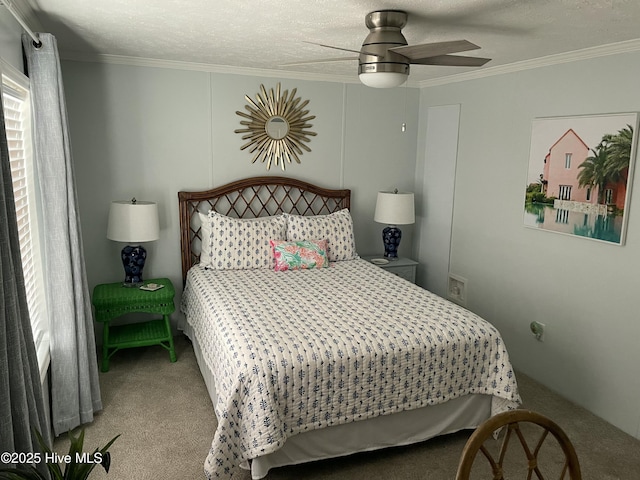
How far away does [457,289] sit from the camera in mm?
4719

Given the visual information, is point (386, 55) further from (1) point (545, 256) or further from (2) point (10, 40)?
(1) point (545, 256)

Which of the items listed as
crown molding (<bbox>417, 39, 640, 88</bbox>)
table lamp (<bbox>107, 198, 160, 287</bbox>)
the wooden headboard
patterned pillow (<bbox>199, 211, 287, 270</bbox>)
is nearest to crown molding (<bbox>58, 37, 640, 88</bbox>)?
crown molding (<bbox>417, 39, 640, 88</bbox>)

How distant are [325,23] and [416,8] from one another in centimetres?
55

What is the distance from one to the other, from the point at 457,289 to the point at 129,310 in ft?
9.33

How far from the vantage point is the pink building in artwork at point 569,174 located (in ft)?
10.6

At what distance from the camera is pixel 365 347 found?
270 cm

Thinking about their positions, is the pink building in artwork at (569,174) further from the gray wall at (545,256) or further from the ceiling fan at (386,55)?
the ceiling fan at (386,55)

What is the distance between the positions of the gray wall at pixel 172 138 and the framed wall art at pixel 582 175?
5.48ft

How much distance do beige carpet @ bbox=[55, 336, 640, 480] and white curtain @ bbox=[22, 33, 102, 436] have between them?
0.23 meters

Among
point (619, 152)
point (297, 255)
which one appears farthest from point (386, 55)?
point (297, 255)

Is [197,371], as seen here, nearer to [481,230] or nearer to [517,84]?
[481,230]

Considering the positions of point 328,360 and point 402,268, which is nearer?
point 328,360

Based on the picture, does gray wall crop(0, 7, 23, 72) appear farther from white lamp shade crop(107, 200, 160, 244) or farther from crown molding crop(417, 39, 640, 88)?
crown molding crop(417, 39, 640, 88)

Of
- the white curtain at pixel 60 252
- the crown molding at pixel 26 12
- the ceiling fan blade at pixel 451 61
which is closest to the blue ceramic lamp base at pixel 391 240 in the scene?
the ceiling fan blade at pixel 451 61
